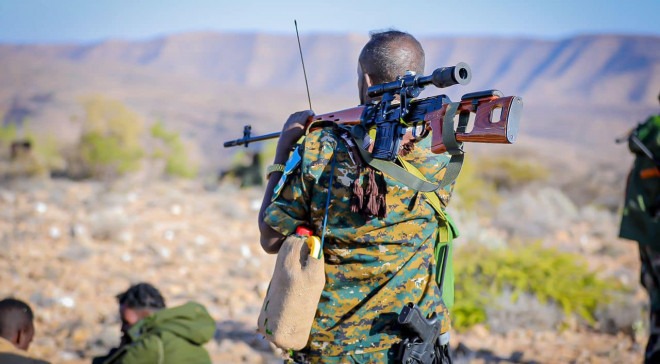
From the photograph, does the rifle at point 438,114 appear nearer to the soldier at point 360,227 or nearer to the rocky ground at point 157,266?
the soldier at point 360,227

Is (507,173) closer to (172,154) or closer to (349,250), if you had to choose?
(172,154)

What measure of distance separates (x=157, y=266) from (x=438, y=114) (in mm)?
6667

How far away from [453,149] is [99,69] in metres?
61.2

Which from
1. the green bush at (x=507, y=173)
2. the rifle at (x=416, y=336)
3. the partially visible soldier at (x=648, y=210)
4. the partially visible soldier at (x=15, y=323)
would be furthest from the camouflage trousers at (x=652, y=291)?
the green bush at (x=507, y=173)

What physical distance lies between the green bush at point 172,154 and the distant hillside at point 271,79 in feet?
8.32

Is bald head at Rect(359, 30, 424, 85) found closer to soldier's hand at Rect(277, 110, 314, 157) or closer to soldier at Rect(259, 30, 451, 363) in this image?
soldier at Rect(259, 30, 451, 363)

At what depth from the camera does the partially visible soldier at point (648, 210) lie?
3.54 metres

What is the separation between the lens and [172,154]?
55.4ft

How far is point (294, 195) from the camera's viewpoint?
2.36m

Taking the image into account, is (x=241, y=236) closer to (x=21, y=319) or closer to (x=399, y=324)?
(x=21, y=319)

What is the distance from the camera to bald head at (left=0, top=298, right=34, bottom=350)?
3600 mm

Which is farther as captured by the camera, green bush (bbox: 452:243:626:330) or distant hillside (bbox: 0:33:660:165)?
distant hillside (bbox: 0:33:660:165)

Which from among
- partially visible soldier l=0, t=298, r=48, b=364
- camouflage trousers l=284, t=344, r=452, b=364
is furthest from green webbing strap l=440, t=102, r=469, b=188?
partially visible soldier l=0, t=298, r=48, b=364

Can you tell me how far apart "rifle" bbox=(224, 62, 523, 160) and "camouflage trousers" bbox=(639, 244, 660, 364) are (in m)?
1.94
